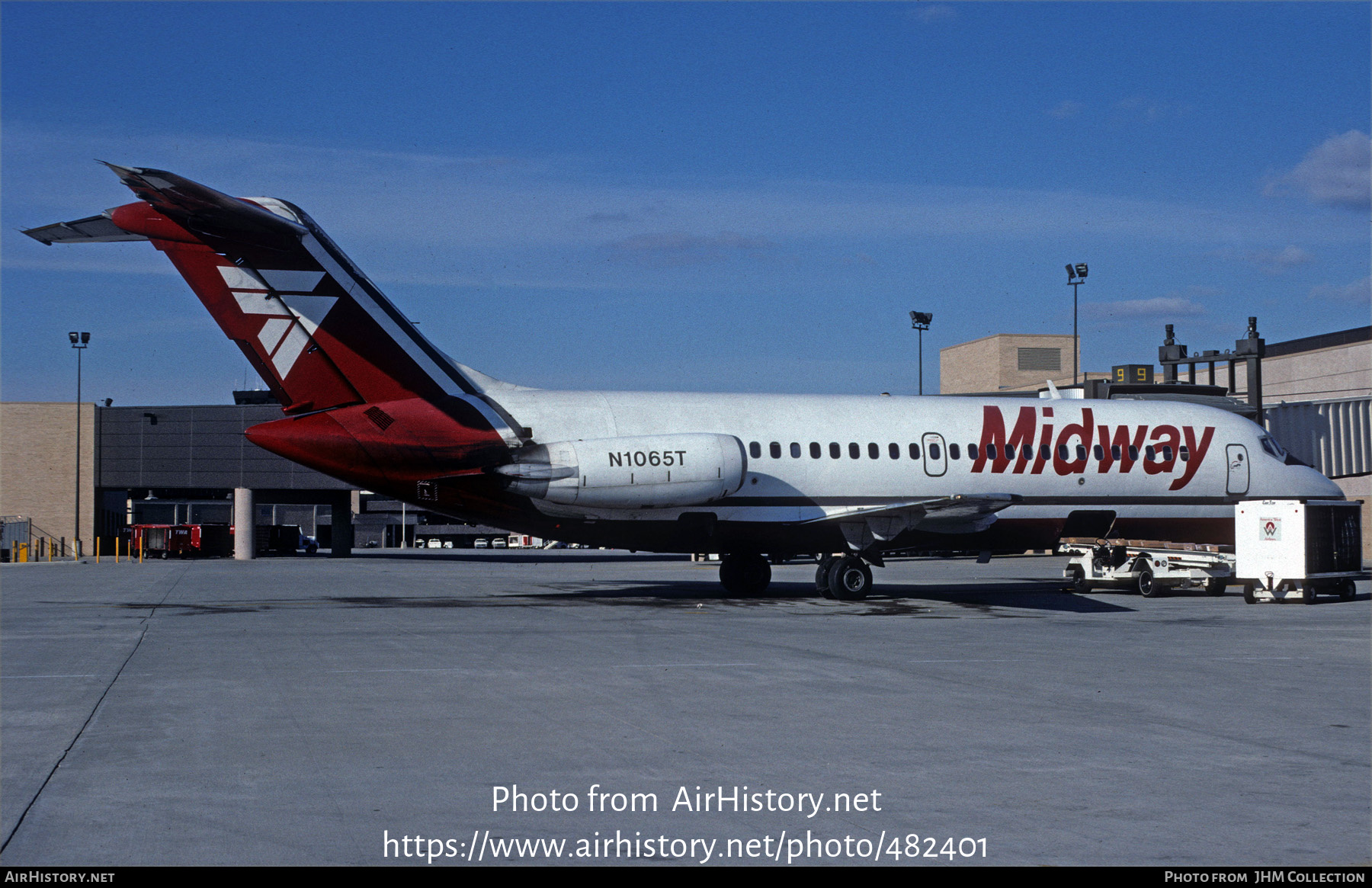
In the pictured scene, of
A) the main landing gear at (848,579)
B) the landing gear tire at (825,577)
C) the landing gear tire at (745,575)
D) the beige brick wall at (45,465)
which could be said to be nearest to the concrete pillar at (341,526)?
the beige brick wall at (45,465)

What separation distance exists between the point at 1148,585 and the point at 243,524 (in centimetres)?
4602

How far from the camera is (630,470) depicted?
22922 millimetres

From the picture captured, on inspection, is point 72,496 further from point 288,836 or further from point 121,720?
point 288,836

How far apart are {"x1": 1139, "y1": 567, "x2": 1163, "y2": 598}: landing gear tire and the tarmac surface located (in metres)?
6.72

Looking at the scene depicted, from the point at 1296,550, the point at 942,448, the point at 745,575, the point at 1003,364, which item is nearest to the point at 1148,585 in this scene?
the point at 1296,550

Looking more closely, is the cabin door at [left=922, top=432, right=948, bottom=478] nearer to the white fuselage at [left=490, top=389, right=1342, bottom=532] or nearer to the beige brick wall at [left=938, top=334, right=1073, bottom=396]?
the white fuselage at [left=490, top=389, right=1342, bottom=532]

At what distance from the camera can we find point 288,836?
6.43m

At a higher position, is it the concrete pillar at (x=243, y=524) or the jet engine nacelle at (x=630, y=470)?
the jet engine nacelle at (x=630, y=470)

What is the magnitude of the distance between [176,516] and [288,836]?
96.0 m

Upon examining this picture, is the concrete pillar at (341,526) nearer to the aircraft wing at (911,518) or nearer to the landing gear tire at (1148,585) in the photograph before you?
the aircraft wing at (911,518)

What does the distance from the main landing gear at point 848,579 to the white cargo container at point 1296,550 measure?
785 centimetres

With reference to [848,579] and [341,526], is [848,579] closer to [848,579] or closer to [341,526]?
[848,579]

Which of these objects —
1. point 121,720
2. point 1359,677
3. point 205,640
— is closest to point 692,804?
point 121,720

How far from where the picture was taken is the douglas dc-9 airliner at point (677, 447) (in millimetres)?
21547
